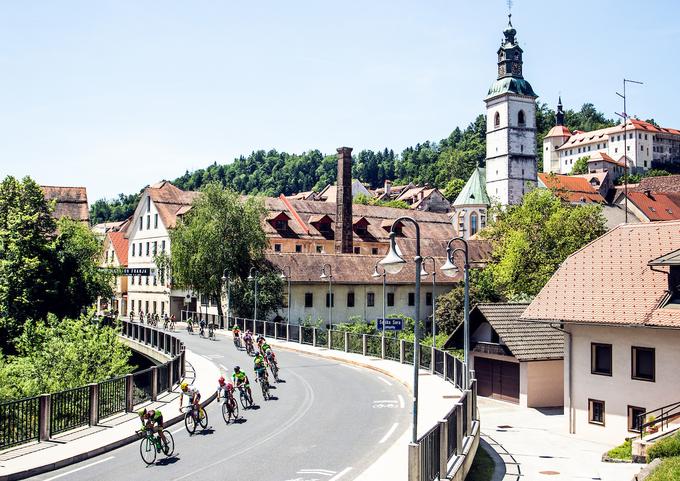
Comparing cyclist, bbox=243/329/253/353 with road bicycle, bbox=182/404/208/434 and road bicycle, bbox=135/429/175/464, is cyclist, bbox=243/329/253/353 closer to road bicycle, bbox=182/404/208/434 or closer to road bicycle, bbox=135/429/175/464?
road bicycle, bbox=182/404/208/434

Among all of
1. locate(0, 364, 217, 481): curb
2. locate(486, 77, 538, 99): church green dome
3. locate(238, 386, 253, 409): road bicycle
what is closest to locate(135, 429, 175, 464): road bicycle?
locate(0, 364, 217, 481): curb

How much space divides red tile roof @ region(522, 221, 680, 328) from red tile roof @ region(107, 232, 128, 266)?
62.3 meters

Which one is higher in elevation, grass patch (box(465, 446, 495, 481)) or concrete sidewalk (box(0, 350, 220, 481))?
concrete sidewalk (box(0, 350, 220, 481))

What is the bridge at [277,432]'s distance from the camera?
14953 mm

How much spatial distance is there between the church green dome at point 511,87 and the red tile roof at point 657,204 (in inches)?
884

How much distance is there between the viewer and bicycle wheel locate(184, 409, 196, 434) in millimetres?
19156

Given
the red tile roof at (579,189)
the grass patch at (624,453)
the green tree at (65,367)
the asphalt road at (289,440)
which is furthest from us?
the red tile roof at (579,189)

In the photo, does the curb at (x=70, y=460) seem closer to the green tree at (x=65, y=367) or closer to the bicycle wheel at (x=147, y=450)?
the bicycle wheel at (x=147, y=450)

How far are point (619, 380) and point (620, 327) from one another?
6.67ft

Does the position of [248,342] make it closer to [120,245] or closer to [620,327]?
[620,327]

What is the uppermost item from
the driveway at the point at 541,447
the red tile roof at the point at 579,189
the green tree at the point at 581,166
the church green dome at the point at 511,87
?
the church green dome at the point at 511,87

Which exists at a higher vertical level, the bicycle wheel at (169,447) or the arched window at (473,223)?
the arched window at (473,223)

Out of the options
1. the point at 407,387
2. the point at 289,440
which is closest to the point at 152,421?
the point at 289,440

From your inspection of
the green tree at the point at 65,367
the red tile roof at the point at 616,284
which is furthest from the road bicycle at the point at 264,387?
the red tile roof at the point at 616,284
